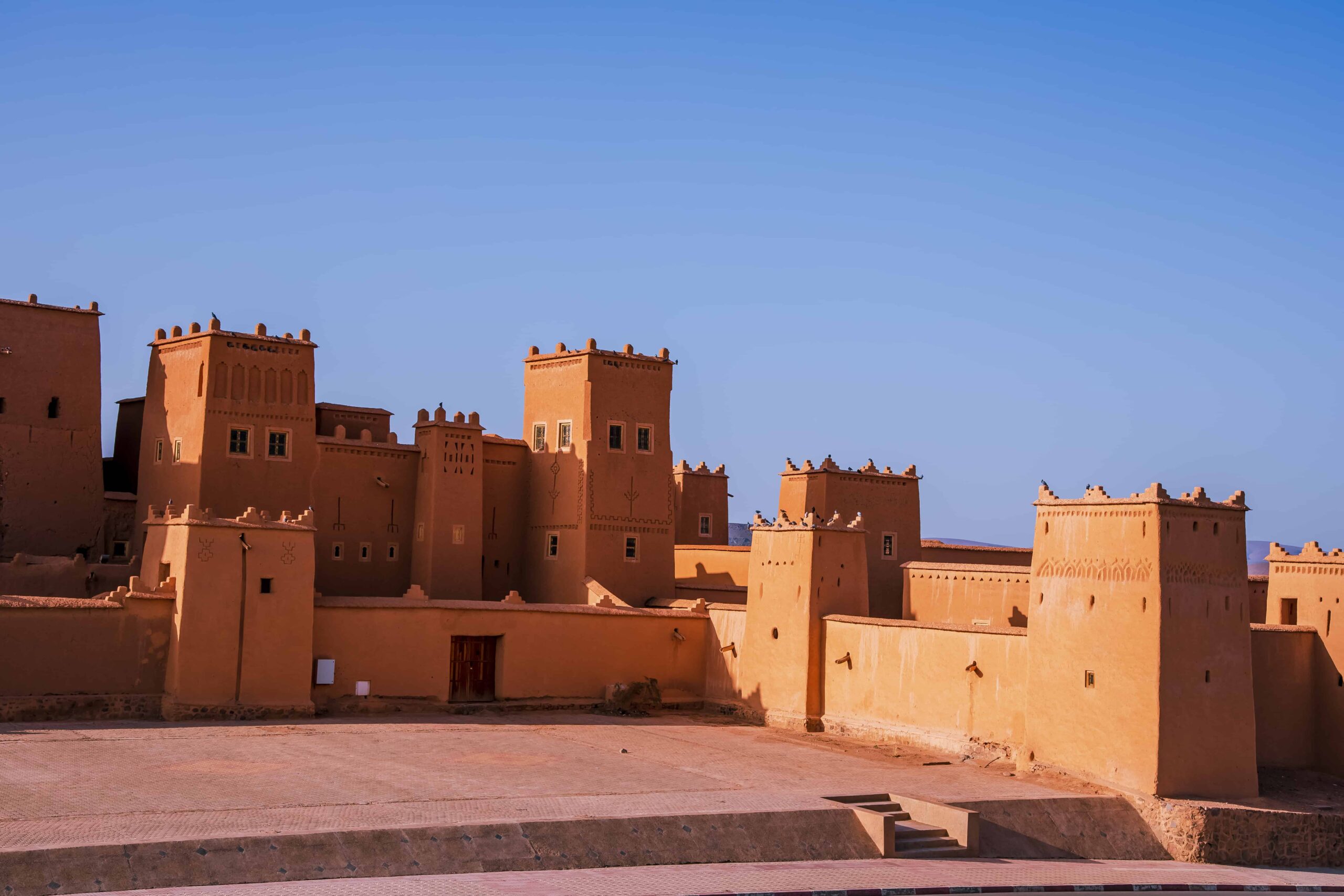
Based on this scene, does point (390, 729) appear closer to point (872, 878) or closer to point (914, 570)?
point (872, 878)

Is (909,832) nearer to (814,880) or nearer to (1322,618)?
(814,880)

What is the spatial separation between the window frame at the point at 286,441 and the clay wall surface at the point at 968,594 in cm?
1579

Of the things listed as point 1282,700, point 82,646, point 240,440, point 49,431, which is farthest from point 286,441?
point 1282,700

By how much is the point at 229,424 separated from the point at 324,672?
726cm

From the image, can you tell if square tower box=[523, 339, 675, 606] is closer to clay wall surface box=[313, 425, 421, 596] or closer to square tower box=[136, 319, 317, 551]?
clay wall surface box=[313, 425, 421, 596]

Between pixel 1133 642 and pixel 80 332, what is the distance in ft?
86.1

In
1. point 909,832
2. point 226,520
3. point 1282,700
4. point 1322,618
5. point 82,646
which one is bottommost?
point 909,832

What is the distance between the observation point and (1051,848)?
78.0 feet

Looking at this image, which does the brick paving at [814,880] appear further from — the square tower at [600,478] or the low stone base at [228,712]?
the square tower at [600,478]

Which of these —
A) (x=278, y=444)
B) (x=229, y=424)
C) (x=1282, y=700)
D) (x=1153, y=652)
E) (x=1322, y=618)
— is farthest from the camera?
(x=278, y=444)

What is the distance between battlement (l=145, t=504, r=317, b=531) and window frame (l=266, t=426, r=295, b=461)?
3337 millimetres

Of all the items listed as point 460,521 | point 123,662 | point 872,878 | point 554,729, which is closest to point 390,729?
point 554,729

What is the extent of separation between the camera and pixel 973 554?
1635 inches

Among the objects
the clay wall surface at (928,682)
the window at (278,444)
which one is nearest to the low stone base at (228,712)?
the window at (278,444)
